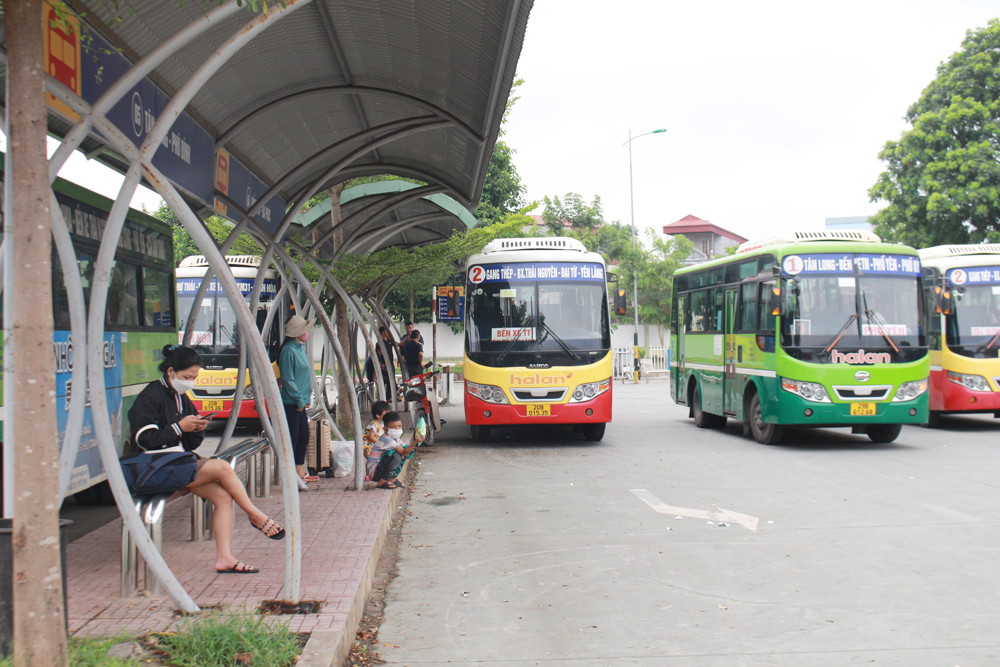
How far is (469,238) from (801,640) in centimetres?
1194

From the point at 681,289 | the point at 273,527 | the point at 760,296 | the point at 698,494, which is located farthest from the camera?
the point at 681,289

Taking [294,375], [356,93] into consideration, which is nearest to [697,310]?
[294,375]

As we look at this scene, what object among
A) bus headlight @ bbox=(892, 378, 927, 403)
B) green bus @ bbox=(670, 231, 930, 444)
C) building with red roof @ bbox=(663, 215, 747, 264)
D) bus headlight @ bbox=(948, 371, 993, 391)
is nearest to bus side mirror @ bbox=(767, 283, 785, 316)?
green bus @ bbox=(670, 231, 930, 444)

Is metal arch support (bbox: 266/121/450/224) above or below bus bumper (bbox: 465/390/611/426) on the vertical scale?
above

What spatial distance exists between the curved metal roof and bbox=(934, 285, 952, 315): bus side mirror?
9456 millimetres

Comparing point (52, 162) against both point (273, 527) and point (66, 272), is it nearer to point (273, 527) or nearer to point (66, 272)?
point (66, 272)

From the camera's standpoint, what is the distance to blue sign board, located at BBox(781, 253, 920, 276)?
1234 centimetres

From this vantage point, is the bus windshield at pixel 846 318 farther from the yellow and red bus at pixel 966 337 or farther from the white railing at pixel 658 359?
the white railing at pixel 658 359

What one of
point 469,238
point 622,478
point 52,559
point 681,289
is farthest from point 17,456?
point 681,289

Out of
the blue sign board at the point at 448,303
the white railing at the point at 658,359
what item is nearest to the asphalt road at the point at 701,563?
the blue sign board at the point at 448,303

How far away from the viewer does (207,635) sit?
13.1 ft

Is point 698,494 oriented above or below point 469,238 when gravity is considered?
Result: below

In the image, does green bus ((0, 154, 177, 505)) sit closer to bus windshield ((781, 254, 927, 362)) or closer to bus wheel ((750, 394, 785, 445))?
bus windshield ((781, 254, 927, 362))

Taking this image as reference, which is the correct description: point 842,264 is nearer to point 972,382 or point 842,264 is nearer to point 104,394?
point 972,382
